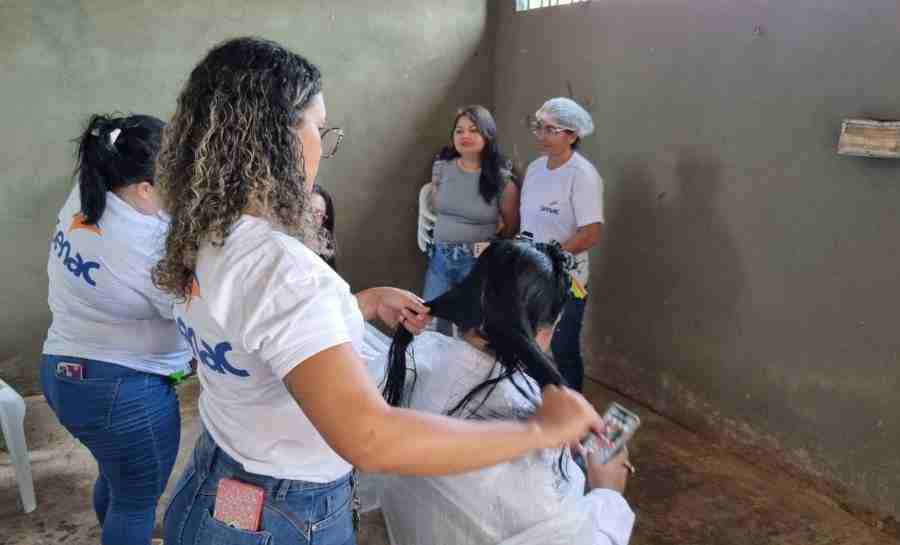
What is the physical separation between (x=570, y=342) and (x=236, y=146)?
2.17 meters

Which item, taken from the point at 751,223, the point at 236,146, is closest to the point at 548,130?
the point at 751,223

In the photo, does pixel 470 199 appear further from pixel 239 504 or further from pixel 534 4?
pixel 239 504

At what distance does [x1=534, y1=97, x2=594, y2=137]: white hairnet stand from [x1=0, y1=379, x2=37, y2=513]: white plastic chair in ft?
7.13

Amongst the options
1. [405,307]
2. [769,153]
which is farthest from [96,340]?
[769,153]

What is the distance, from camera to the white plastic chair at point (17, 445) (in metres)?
2.42

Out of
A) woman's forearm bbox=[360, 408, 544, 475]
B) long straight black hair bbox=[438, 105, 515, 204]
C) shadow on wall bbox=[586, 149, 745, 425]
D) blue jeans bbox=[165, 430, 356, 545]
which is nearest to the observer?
woman's forearm bbox=[360, 408, 544, 475]

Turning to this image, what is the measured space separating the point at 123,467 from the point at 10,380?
2200 millimetres

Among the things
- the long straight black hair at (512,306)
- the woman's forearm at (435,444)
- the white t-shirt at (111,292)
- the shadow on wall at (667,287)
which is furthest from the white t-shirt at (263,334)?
the shadow on wall at (667,287)

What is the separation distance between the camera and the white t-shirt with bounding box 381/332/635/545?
1.16 meters

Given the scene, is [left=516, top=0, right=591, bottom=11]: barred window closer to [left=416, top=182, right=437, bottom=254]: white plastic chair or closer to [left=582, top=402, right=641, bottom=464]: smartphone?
[left=416, top=182, right=437, bottom=254]: white plastic chair

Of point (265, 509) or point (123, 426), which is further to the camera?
point (123, 426)

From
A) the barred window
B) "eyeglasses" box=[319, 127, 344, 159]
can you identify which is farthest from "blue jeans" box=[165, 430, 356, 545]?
the barred window

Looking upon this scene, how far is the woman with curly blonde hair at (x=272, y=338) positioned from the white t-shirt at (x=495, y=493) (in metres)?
0.22

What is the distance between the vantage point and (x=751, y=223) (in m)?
2.60
